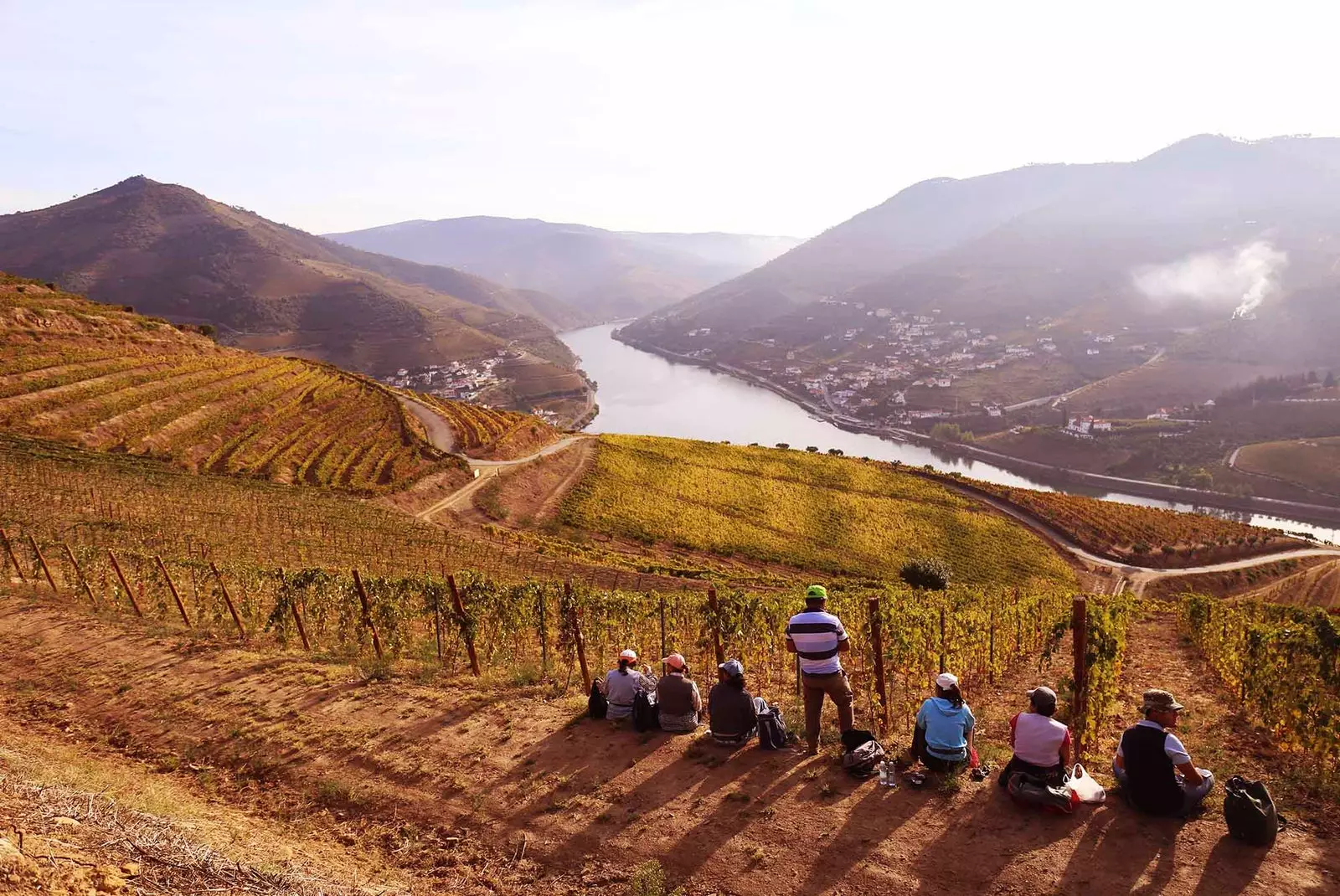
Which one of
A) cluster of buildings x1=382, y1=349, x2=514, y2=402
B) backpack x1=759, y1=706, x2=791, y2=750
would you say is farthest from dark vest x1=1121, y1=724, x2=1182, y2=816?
cluster of buildings x1=382, y1=349, x2=514, y2=402

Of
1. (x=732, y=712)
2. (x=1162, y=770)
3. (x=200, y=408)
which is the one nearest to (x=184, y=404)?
(x=200, y=408)

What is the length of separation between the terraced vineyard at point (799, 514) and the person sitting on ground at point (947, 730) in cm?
3659

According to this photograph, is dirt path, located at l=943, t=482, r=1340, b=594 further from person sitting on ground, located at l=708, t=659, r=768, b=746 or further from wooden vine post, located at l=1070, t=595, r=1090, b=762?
person sitting on ground, located at l=708, t=659, r=768, b=746

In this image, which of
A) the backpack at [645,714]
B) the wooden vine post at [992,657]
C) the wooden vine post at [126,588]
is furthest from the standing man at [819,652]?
the wooden vine post at [126,588]

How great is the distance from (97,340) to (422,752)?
77455 millimetres

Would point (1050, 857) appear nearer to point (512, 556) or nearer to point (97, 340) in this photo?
point (512, 556)

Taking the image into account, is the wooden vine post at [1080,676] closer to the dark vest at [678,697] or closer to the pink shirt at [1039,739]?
the pink shirt at [1039,739]

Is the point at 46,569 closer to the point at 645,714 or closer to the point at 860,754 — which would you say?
the point at 645,714

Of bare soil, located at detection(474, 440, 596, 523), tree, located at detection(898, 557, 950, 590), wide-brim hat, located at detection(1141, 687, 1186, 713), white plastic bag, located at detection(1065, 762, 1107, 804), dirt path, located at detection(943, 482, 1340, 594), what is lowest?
dirt path, located at detection(943, 482, 1340, 594)

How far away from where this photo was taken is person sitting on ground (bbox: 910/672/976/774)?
8.38 meters

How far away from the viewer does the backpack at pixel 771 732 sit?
31.3ft

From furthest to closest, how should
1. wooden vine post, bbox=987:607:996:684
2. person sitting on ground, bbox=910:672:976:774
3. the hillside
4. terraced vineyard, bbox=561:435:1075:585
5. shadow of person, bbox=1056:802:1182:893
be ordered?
terraced vineyard, bbox=561:435:1075:585, the hillside, wooden vine post, bbox=987:607:996:684, person sitting on ground, bbox=910:672:976:774, shadow of person, bbox=1056:802:1182:893

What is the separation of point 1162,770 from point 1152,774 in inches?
4.7

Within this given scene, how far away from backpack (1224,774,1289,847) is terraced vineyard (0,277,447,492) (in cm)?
4641
